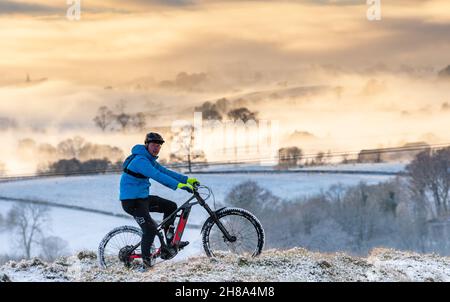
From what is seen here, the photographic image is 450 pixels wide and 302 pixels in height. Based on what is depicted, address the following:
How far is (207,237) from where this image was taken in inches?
775

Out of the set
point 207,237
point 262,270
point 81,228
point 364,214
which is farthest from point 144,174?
point 364,214

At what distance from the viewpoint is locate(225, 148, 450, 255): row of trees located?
454 feet

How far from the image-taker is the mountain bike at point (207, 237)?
19.5 m

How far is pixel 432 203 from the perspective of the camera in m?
159

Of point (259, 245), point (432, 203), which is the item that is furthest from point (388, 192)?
point (259, 245)

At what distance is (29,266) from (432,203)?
144041mm

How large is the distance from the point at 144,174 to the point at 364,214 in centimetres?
13510

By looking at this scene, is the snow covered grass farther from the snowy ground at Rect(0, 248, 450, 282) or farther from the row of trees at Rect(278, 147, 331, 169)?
the snowy ground at Rect(0, 248, 450, 282)

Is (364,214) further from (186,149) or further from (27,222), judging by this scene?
(27,222)

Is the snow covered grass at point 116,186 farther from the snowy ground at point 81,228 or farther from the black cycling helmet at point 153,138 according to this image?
the black cycling helmet at point 153,138

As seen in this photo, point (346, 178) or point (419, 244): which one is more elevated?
point (346, 178)

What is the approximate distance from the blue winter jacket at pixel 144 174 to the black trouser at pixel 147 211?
0.47ft

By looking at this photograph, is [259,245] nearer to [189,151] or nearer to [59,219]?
[189,151]

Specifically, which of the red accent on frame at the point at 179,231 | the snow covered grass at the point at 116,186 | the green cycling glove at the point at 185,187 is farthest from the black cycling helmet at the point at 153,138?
the snow covered grass at the point at 116,186
